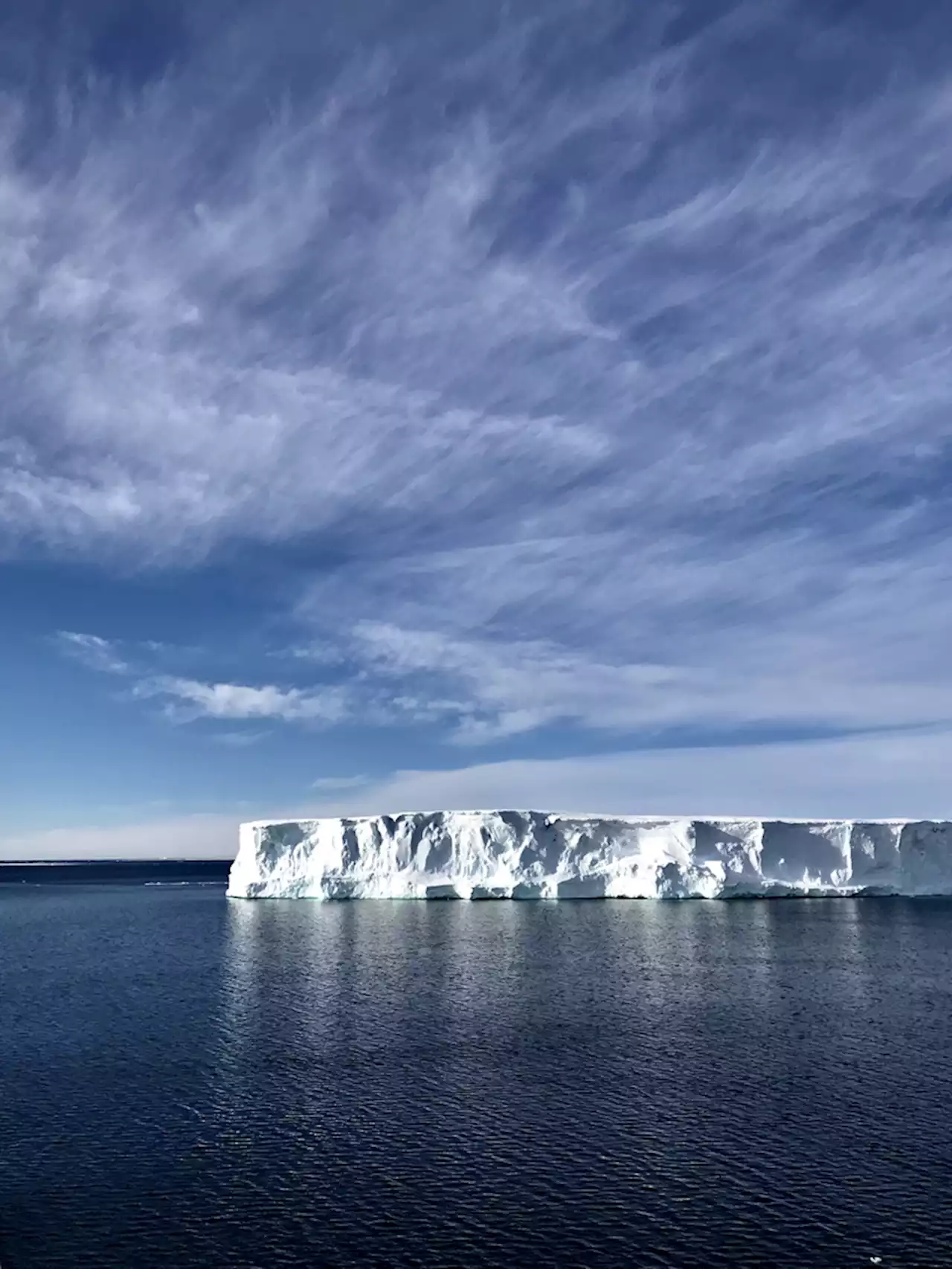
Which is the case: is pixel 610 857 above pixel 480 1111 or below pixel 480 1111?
above

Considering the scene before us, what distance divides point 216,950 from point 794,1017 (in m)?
30.6

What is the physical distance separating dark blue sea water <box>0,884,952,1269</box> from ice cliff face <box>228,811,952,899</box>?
26205 millimetres

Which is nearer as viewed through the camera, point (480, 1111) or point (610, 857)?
point (480, 1111)


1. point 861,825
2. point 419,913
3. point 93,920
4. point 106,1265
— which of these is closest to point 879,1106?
point 106,1265

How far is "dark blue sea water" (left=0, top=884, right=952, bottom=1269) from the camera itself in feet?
54.2

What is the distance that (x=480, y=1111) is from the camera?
2292 centimetres

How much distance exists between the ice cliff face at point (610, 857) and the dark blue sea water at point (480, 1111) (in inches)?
1032

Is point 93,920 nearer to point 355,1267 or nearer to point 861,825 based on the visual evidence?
point 861,825

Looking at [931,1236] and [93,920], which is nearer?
[931,1236]

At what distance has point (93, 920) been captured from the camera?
7381 centimetres

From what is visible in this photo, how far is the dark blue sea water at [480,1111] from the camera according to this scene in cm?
1653

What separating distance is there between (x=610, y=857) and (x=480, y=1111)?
52.9m

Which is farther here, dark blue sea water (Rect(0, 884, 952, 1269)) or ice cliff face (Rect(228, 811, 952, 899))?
ice cliff face (Rect(228, 811, 952, 899))

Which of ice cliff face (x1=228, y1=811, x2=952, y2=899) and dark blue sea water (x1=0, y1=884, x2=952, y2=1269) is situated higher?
ice cliff face (x1=228, y1=811, x2=952, y2=899)
